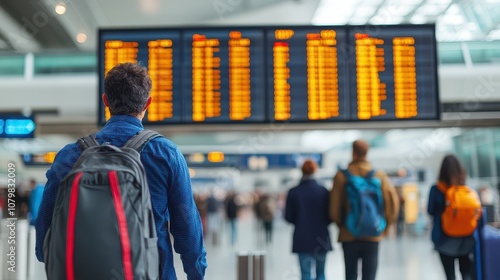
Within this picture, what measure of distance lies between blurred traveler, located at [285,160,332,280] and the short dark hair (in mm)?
4139

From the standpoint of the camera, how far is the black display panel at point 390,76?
24.1 ft

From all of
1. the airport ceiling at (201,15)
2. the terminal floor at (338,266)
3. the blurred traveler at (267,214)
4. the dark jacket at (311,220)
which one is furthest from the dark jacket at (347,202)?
the blurred traveler at (267,214)

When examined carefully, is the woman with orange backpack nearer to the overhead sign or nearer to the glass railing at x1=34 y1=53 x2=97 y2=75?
the glass railing at x1=34 y1=53 x2=97 y2=75

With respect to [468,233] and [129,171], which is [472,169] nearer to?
[468,233]

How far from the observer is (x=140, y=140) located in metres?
2.20

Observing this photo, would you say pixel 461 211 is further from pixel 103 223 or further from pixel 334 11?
pixel 334 11

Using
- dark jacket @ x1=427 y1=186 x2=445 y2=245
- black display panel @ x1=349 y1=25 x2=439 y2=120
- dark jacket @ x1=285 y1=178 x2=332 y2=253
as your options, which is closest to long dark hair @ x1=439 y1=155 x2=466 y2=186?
dark jacket @ x1=427 y1=186 x2=445 y2=245

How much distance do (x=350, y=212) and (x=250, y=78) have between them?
97.7 inches

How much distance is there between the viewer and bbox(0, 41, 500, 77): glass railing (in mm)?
11812

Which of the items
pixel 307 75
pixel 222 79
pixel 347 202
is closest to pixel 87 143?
pixel 347 202

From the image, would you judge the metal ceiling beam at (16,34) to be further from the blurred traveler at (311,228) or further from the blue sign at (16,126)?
the blurred traveler at (311,228)

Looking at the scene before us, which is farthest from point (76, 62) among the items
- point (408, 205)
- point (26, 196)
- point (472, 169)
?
point (472, 169)

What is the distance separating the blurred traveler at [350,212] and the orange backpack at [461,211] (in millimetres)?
488

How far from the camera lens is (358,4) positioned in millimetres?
16406
